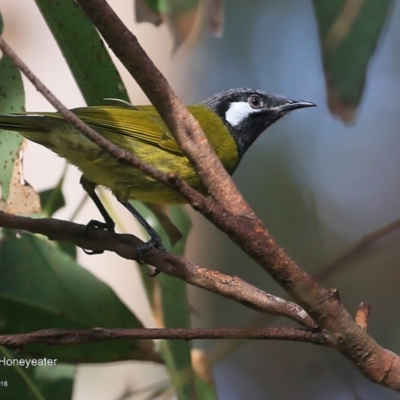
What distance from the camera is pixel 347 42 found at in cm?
188

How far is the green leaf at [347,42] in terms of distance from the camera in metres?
1.84

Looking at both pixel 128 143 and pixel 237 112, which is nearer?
pixel 128 143

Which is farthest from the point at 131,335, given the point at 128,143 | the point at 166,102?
the point at 128,143

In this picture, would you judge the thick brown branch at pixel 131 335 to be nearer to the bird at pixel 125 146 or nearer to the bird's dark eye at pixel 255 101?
the bird at pixel 125 146

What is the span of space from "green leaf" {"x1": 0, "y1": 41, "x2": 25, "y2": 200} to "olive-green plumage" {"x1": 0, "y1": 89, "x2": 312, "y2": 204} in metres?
0.06

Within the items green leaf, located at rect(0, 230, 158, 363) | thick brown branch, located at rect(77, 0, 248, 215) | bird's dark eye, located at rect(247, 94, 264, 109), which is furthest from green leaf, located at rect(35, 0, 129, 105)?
bird's dark eye, located at rect(247, 94, 264, 109)

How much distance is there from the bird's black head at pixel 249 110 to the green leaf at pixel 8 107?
3.12 ft

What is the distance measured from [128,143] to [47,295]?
1.76 feet

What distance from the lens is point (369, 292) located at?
14.2 ft

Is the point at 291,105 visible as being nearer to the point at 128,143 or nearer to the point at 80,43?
the point at 128,143

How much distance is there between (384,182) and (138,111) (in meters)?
2.84

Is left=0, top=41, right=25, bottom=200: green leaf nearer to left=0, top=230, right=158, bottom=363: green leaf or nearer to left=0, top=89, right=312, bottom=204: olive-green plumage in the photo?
left=0, top=89, right=312, bottom=204: olive-green plumage

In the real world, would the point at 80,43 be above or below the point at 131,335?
above

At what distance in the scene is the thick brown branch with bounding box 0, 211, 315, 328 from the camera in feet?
4.37
